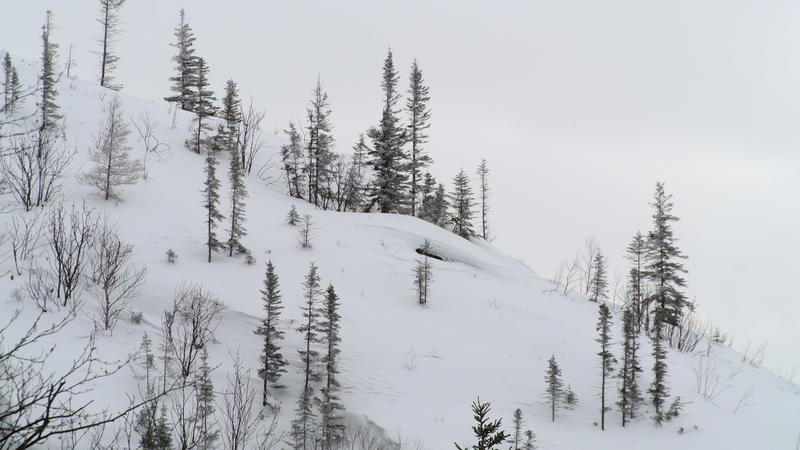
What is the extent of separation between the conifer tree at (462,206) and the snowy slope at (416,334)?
11138 millimetres

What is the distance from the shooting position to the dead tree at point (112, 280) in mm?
16900

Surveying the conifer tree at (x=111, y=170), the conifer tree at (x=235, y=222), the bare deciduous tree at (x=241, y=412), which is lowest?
the bare deciduous tree at (x=241, y=412)

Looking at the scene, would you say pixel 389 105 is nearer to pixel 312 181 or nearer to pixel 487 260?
pixel 312 181

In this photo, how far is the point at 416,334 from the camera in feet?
70.1

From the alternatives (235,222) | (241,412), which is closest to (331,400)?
(241,412)

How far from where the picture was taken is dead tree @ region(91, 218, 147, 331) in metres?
16.9

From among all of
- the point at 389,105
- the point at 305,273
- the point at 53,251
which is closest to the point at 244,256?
the point at 305,273

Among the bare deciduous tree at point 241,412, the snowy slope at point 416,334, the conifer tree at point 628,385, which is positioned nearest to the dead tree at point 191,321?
the snowy slope at point 416,334

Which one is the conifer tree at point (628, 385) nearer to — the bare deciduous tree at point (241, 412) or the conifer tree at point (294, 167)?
the bare deciduous tree at point (241, 412)

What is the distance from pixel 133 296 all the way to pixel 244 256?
21.3 feet

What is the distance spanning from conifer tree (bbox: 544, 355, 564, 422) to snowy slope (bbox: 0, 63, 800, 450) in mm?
428

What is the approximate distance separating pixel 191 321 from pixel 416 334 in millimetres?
9604

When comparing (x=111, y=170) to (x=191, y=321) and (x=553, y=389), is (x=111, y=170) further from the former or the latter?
(x=553, y=389)

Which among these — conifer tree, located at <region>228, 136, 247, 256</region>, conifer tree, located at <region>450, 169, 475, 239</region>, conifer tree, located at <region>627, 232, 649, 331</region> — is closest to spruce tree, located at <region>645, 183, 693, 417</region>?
conifer tree, located at <region>627, 232, 649, 331</region>
